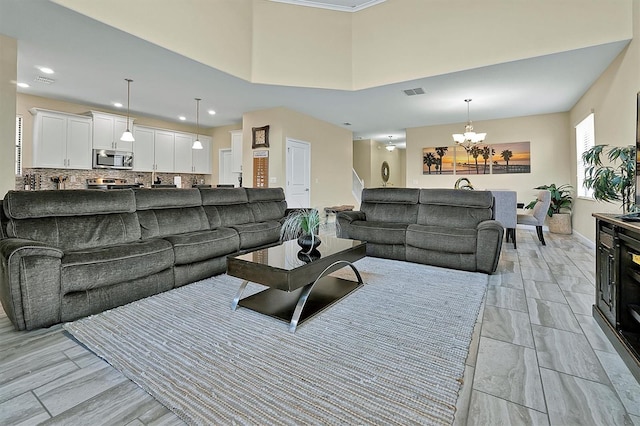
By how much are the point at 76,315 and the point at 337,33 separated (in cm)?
561

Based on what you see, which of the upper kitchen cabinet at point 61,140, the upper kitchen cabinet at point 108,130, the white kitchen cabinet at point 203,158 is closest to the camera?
the upper kitchen cabinet at point 61,140

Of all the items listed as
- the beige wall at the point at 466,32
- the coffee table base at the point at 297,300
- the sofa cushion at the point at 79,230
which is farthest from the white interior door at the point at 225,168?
the coffee table base at the point at 297,300

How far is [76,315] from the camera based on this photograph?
224 centimetres

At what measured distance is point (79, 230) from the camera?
2684 mm

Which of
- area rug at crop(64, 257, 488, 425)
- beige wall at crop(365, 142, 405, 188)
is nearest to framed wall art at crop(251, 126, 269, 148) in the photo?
area rug at crop(64, 257, 488, 425)

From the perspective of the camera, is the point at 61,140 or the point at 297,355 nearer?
the point at 297,355

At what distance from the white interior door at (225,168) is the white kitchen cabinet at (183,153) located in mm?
841

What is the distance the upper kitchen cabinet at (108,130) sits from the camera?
668 cm

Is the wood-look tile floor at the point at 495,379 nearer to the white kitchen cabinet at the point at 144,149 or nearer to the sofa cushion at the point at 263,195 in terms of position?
the sofa cushion at the point at 263,195

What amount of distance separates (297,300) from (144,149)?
7.00 m

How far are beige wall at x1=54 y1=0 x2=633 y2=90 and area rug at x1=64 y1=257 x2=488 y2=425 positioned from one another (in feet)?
11.2

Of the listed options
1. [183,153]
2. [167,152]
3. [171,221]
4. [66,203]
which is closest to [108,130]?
Answer: [167,152]

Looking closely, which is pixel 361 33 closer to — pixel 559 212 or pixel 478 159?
pixel 478 159

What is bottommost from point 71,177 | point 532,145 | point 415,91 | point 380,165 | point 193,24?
point 71,177
